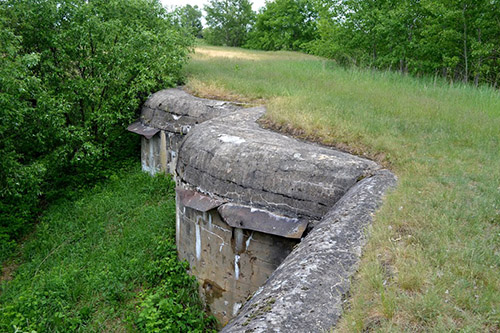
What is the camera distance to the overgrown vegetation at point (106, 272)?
A: 569cm

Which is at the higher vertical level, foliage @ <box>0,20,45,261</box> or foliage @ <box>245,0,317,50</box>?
foliage @ <box>245,0,317,50</box>

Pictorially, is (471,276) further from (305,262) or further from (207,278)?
(207,278)

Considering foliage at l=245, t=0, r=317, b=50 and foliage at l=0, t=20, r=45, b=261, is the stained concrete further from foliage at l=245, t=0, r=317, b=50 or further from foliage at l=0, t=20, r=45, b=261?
foliage at l=245, t=0, r=317, b=50

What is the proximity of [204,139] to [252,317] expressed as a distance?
Result: 3.91m

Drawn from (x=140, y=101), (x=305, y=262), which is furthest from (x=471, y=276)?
(x=140, y=101)

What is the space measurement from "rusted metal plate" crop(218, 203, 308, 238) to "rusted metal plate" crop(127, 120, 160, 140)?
5164mm

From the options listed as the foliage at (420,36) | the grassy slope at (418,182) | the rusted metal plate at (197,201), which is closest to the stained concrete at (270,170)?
the rusted metal plate at (197,201)

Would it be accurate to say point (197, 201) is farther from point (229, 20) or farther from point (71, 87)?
point (229, 20)

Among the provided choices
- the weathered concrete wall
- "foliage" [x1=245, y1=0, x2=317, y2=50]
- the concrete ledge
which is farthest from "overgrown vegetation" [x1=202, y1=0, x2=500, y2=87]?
"foliage" [x1=245, y1=0, x2=317, y2=50]

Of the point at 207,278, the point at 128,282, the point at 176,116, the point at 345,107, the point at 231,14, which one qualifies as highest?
the point at 231,14

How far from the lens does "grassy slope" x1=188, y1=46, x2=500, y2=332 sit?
7.71 ft

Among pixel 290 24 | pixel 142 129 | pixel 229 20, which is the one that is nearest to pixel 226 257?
pixel 142 129

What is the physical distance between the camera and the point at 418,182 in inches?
172

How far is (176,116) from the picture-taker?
376 inches
